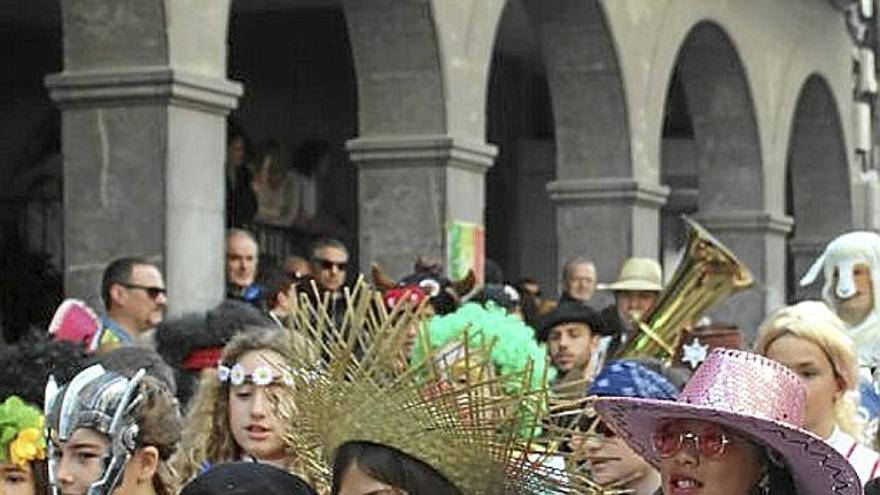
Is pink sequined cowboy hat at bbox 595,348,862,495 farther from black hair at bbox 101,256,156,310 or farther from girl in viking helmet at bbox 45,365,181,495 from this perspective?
black hair at bbox 101,256,156,310

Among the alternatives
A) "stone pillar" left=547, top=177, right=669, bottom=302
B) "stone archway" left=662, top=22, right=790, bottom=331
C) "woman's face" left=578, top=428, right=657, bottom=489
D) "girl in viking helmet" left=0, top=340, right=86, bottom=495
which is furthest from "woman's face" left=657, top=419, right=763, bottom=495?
"stone archway" left=662, top=22, right=790, bottom=331

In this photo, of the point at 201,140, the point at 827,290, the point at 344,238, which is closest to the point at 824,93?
the point at 344,238

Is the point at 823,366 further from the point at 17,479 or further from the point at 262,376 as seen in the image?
the point at 17,479

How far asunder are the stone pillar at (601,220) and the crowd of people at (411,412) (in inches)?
363

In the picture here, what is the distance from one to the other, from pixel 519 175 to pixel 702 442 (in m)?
19.4

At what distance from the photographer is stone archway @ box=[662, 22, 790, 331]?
2008cm

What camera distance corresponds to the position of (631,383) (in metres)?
5.23

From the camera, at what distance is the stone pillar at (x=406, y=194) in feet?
43.8

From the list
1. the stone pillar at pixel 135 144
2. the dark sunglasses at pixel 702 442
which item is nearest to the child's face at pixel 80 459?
the dark sunglasses at pixel 702 442

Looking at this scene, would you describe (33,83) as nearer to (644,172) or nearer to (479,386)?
(644,172)

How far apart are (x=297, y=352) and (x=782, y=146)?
17.8m

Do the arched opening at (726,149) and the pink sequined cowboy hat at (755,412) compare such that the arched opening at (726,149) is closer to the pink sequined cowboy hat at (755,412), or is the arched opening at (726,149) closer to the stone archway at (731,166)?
the stone archway at (731,166)

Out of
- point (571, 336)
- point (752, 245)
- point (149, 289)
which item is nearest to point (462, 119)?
point (571, 336)

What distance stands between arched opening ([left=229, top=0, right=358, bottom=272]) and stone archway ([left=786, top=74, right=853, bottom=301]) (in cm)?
580
